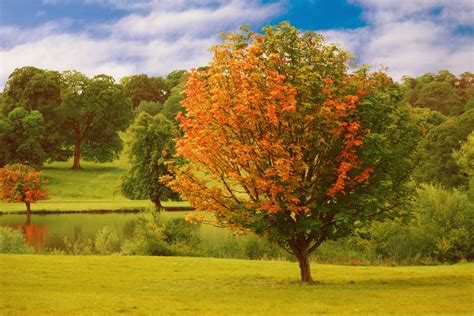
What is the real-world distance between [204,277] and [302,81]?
11.2 m

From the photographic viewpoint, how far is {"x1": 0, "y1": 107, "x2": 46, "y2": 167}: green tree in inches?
3536

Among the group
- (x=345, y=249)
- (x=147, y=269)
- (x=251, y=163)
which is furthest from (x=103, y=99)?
(x=251, y=163)

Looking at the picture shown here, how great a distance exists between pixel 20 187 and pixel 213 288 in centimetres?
4704

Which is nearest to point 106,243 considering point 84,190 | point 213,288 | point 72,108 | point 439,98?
point 213,288

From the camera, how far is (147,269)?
30344 mm

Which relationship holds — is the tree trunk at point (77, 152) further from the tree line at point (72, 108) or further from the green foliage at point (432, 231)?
the green foliage at point (432, 231)

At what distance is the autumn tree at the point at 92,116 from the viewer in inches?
3979

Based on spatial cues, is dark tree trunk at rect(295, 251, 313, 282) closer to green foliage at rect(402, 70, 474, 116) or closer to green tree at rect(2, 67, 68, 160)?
green tree at rect(2, 67, 68, 160)

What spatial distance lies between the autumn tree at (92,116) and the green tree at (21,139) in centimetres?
853

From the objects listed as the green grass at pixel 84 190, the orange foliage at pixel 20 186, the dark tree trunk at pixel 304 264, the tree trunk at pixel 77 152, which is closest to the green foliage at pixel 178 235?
the dark tree trunk at pixel 304 264

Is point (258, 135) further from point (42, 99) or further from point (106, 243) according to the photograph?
point (42, 99)

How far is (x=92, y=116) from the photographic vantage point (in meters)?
103

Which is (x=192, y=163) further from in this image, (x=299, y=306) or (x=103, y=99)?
(x=103, y=99)

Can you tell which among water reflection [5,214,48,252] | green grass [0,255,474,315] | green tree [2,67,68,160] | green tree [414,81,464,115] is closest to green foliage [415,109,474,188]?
green grass [0,255,474,315]
